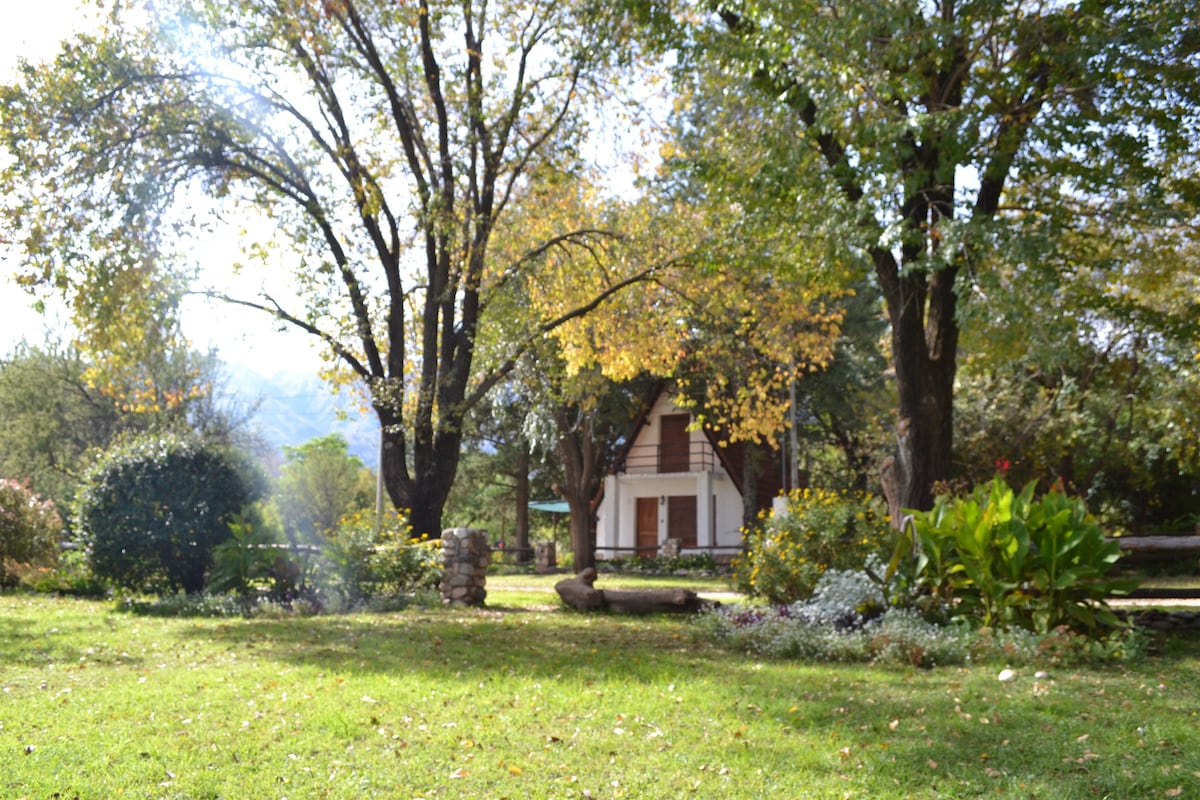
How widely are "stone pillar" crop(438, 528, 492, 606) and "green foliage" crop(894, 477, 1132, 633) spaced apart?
7525 millimetres

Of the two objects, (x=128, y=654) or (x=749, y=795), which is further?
(x=128, y=654)

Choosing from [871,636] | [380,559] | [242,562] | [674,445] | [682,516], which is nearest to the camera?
[871,636]

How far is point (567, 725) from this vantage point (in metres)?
6.17

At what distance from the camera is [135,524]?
14.6 meters

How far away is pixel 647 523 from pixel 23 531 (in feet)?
79.9

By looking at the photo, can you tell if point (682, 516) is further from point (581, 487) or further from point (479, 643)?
point (479, 643)

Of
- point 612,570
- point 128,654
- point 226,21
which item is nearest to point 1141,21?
point 128,654

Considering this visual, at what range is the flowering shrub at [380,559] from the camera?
14961mm

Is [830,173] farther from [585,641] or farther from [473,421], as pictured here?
[473,421]


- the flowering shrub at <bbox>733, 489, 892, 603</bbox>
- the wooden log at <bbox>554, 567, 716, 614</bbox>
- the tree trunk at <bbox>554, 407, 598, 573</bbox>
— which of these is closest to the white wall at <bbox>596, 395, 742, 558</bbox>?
the tree trunk at <bbox>554, 407, 598, 573</bbox>

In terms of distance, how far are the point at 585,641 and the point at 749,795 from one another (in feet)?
19.5

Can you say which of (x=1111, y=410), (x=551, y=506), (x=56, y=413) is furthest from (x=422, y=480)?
(x=56, y=413)

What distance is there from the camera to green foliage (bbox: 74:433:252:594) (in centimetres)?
1461

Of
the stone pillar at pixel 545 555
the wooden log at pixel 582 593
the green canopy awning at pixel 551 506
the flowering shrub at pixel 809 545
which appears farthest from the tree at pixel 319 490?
the flowering shrub at pixel 809 545
